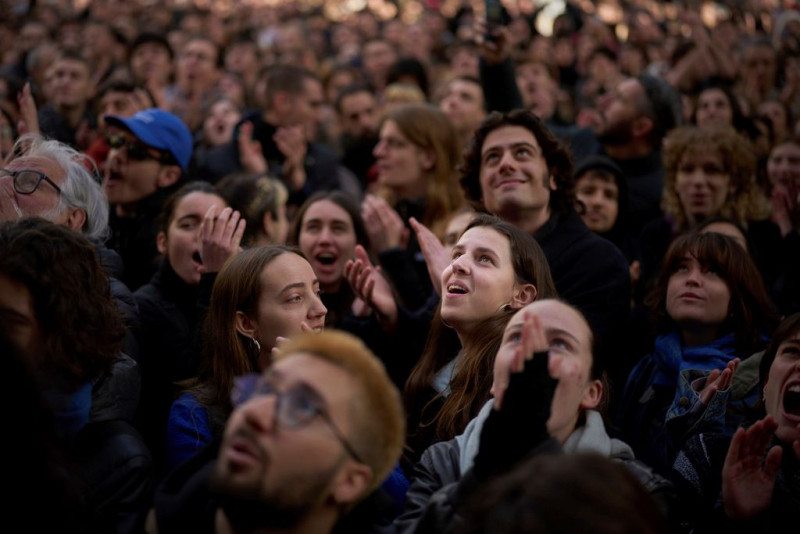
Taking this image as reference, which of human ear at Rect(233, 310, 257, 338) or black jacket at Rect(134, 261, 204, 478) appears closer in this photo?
human ear at Rect(233, 310, 257, 338)

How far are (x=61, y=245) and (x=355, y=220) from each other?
96.0 inches

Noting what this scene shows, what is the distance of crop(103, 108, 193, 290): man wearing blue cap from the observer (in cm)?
524

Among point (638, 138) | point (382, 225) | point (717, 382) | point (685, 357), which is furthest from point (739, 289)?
point (638, 138)

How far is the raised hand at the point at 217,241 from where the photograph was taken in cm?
410

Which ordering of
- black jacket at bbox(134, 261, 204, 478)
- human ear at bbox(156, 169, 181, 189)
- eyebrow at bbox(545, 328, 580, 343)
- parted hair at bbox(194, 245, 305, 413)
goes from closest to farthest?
eyebrow at bbox(545, 328, 580, 343) → parted hair at bbox(194, 245, 305, 413) → black jacket at bbox(134, 261, 204, 478) → human ear at bbox(156, 169, 181, 189)

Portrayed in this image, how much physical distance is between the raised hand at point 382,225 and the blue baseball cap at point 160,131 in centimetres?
128

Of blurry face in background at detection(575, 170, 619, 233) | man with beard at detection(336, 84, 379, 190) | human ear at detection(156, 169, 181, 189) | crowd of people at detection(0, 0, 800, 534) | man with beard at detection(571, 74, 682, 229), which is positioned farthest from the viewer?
man with beard at detection(336, 84, 379, 190)

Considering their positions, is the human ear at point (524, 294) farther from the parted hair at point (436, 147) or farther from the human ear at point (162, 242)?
the parted hair at point (436, 147)

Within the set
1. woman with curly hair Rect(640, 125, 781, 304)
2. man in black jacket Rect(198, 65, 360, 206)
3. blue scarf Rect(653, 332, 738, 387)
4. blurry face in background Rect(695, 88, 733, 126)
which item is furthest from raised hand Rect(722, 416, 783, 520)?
blurry face in background Rect(695, 88, 733, 126)

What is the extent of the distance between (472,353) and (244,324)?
94 centimetres

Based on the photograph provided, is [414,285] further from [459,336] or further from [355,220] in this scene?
[459,336]

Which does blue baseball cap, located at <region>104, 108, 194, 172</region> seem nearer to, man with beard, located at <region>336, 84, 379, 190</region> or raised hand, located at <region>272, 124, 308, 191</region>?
raised hand, located at <region>272, 124, 308, 191</region>

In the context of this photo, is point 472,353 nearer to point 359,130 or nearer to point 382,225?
point 382,225

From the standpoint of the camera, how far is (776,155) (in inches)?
242
